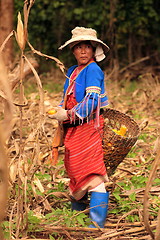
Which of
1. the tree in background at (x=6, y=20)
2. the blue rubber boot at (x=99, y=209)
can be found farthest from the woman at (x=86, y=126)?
the tree in background at (x=6, y=20)

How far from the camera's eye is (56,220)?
2.80m

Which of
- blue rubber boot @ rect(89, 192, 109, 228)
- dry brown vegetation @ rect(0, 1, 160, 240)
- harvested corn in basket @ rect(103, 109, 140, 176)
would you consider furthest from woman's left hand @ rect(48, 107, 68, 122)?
blue rubber boot @ rect(89, 192, 109, 228)

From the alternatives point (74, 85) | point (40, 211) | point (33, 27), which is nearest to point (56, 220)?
A: point (40, 211)

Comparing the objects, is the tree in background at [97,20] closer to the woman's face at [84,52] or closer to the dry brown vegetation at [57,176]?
the dry brown vegetation at [57,176]

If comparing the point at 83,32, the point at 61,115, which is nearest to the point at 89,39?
the point at 83,32

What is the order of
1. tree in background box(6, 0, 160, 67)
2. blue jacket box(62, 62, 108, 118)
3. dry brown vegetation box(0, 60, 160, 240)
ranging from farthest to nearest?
tree in background box(6, 0, 160, 67) → blue jacket box(62, 62, 108, 118) → dry brown vegetation box(0, 60, 160, 240)

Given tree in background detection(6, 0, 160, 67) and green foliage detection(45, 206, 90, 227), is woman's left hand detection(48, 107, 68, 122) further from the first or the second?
tree in background detection(6, 0, 160, 67)

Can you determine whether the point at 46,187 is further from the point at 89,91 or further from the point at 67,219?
the point at 89,91

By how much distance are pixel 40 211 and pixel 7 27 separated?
4816 millimetres

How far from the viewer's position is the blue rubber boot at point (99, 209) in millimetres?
2736

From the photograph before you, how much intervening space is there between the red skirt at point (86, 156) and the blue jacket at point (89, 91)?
16 cm

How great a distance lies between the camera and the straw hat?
2.66m

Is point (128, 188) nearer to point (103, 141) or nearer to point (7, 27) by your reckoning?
point (103, 141)

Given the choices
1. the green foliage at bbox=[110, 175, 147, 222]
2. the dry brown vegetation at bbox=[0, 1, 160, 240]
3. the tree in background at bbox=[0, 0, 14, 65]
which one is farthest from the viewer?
the tree in background at bbox=[0, 0, 14, 65]
